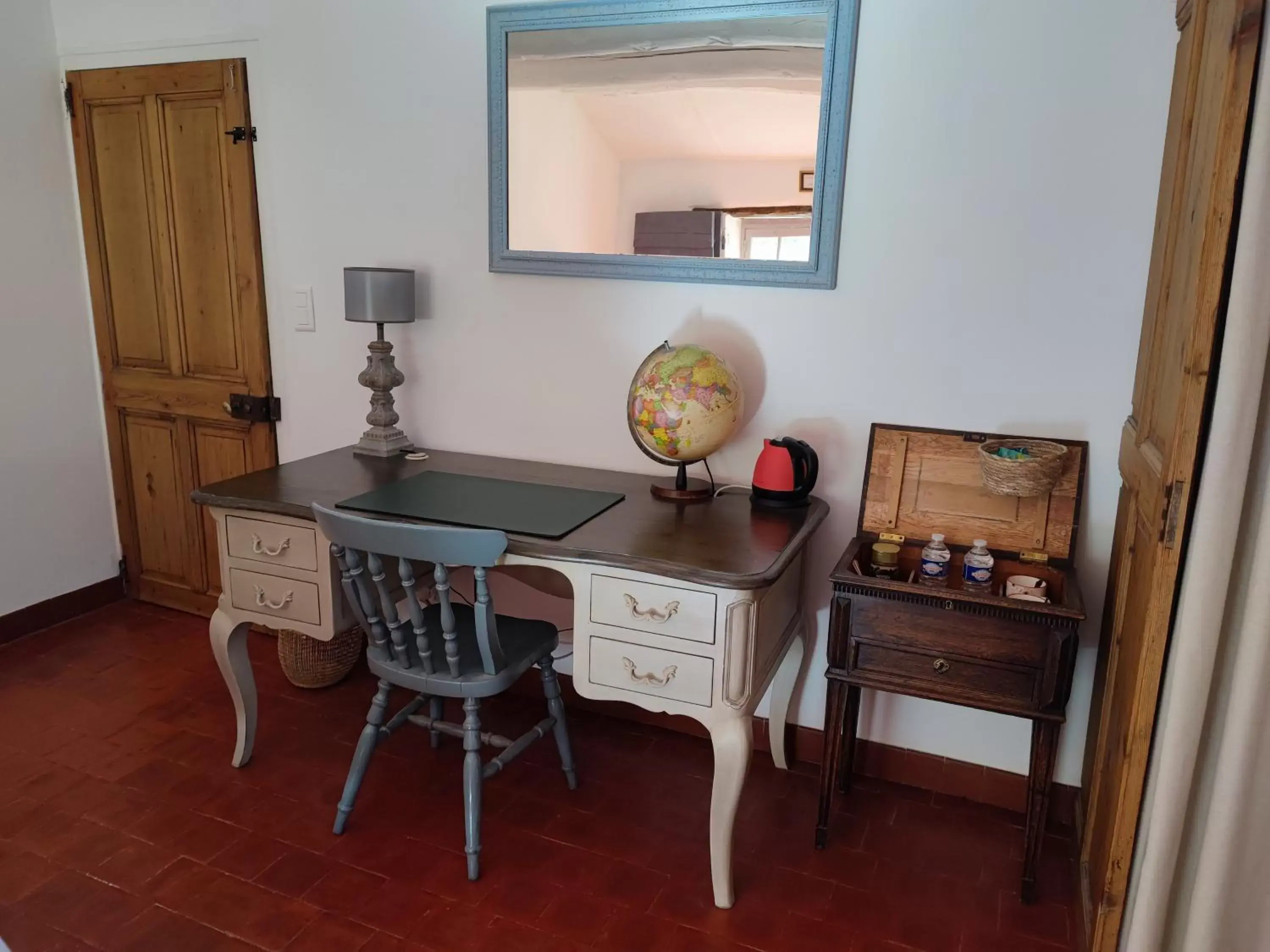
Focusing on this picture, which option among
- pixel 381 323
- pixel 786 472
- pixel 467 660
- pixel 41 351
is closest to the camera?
pixel 467 660

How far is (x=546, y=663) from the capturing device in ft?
7.29

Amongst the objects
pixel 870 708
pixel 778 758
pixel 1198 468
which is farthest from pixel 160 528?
pixel 1198 468

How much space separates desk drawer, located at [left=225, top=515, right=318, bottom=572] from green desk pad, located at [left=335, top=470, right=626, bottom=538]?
0.12 metres

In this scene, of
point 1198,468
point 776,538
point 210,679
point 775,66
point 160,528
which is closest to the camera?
point 1198,468

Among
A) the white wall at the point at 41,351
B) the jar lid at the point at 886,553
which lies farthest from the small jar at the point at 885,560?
the white wall at the point at 41,351

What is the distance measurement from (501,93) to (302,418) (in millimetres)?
1253

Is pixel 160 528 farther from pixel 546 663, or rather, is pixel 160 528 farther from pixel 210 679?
pixel 546 663

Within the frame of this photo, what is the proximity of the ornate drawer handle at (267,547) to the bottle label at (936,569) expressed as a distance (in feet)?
4.90

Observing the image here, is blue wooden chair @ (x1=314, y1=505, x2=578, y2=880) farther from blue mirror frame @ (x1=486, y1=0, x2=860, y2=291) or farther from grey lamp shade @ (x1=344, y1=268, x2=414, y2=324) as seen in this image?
blue mirror frame @ (x1=486, y1=0, x2=860, y2=291)

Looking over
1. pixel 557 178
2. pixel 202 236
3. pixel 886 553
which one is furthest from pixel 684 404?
pixel 202 236

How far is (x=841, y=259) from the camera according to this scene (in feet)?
7.14

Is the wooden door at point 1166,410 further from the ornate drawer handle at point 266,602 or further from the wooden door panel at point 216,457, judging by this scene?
the wooden door panel at point 216,457

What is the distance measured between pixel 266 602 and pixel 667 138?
61.0 inches

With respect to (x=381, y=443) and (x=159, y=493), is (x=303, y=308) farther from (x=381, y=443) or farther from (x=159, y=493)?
(x=159, y=493)
